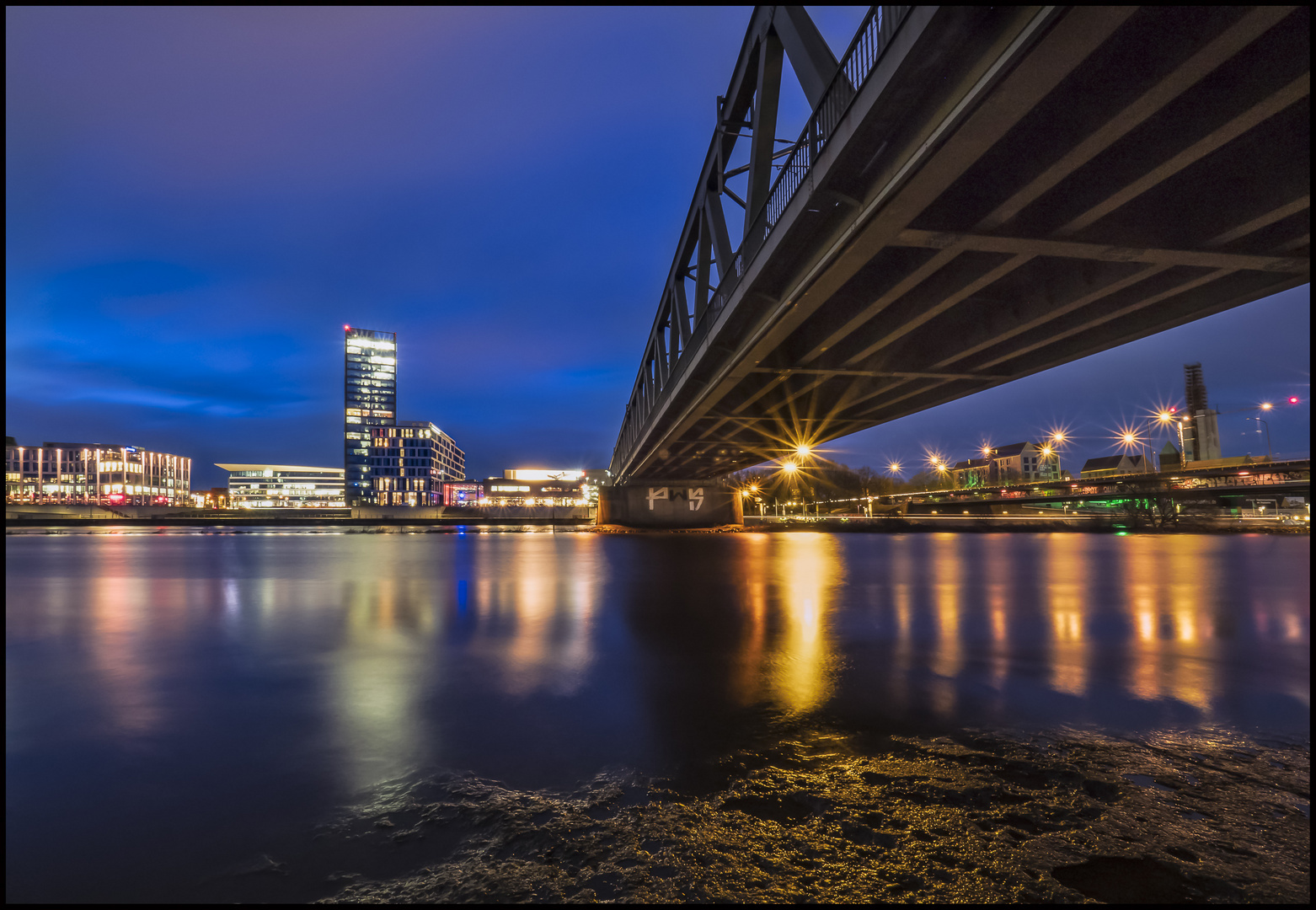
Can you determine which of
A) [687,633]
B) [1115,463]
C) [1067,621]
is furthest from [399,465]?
[1115,463]

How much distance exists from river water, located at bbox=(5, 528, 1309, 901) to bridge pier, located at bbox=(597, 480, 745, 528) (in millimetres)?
46504

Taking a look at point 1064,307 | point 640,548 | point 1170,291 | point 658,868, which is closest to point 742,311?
point 1064,307

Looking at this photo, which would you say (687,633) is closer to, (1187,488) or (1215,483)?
(1187,488)

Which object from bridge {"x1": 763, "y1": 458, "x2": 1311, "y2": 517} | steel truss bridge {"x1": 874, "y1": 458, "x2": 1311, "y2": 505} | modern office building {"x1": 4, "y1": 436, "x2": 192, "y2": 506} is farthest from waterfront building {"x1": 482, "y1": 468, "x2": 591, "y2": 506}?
steel truss bridge {"x1": 874, "y1": 458, "x2": 1311, "y2": 505}

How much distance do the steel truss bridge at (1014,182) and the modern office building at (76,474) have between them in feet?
588

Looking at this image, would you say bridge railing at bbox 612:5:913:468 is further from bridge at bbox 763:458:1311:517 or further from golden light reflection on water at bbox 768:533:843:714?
bridge at bbox 763:458:1311:517

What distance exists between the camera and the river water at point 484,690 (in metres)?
4.36

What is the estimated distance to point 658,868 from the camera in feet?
11.9

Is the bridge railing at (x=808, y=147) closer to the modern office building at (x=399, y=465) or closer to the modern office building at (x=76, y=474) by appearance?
the modern office building at (x=399, y=465)

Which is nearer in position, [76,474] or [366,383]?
[76,474]

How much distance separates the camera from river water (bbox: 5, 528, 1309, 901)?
4363mm

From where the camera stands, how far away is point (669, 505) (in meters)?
66.6

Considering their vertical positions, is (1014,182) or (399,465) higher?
(399,465)

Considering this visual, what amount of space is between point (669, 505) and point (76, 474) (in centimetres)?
17030
